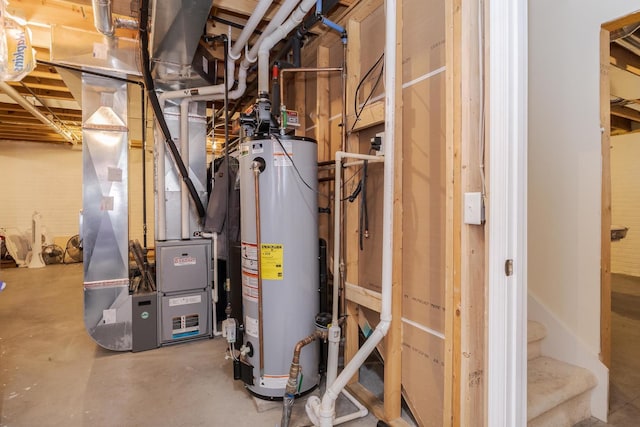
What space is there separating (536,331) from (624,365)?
3.40 feet

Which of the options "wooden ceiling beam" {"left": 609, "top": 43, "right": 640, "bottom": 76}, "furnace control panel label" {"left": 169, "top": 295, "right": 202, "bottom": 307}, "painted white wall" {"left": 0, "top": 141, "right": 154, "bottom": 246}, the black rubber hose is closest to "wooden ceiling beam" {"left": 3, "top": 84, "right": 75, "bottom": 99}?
"painted white wall" {"left": 0, "top": 141, "right": 154, "bottom": 246}

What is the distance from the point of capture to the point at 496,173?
1310mm

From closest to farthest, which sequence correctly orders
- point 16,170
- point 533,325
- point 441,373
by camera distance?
point 441,373
point 533,325
point 16,170

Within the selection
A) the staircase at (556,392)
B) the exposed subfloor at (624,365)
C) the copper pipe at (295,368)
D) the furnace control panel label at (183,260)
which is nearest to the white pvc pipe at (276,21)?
the furnace control panel label at (183,260)

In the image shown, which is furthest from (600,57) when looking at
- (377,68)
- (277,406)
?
Answer: (277,406)

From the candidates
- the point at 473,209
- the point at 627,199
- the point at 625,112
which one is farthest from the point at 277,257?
the point at 627,199

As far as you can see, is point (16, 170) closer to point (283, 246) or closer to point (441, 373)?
point (283, 246)

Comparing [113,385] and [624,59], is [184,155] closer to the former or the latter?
[113,385]

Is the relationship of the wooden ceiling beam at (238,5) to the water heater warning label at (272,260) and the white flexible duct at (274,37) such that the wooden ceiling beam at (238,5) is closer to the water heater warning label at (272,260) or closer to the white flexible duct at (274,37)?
the white flexible duct at (274,37)

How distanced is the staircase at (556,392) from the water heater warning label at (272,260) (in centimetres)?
150

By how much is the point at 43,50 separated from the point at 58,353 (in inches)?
111

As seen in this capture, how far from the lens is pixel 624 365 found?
2.58 meters

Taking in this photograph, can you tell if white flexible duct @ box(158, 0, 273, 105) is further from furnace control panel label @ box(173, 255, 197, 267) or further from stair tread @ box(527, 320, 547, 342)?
stair tread @ box(527, 320, 547, 342)

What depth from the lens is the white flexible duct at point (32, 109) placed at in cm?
383
